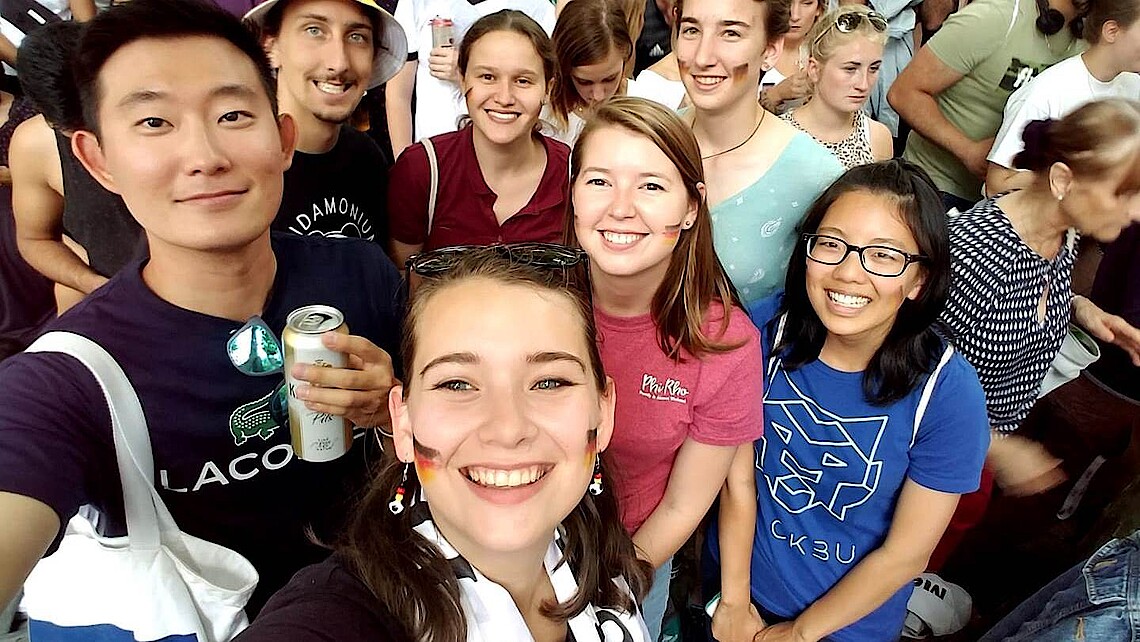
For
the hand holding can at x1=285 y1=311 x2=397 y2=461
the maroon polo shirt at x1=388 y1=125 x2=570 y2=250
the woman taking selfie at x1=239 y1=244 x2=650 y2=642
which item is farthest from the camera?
the maroon polo shirt at x1=388 y1=125 x2=570 y2=250

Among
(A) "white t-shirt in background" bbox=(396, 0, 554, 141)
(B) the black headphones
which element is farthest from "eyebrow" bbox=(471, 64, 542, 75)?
(B) the black headphones

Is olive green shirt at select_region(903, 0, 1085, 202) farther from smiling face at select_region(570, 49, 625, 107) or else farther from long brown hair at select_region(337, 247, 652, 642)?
long brown hair at select_region(337, 247, 652, 642)

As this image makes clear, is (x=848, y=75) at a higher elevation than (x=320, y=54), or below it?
below

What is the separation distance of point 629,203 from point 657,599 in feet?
3.29

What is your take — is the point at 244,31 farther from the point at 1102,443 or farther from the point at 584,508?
the point at 1102,443

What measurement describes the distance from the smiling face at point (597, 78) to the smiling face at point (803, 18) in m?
1.17

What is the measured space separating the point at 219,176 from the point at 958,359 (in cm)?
152

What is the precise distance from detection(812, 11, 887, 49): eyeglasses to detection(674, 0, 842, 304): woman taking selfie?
1149 mm

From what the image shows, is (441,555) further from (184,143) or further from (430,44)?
(430,44)

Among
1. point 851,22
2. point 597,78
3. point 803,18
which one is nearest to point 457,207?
point 597,78

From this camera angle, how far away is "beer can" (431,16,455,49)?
116 inches

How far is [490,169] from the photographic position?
7.47 ft

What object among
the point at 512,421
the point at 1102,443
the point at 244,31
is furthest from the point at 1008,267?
the point at 244,31

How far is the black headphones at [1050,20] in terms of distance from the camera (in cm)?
281
